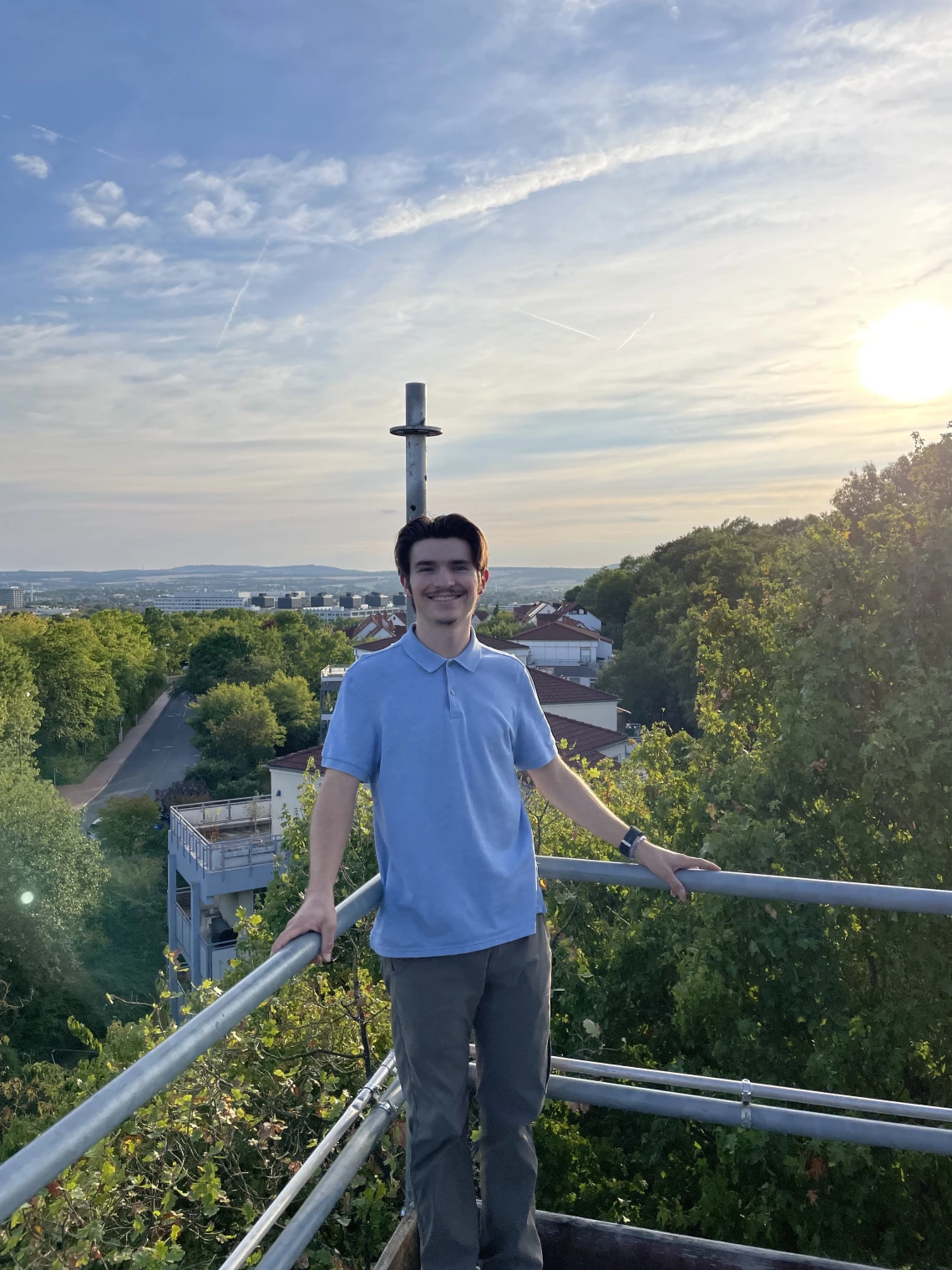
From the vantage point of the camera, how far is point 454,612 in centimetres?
206

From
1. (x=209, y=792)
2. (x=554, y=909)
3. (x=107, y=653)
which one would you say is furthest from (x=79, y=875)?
(x=107, y=653)

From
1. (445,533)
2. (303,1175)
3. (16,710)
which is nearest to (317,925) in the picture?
(303,1175)

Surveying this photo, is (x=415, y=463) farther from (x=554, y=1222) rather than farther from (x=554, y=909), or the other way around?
(x=554, y=909)

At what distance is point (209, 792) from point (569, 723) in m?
18.6

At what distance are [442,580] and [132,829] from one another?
1330 inches

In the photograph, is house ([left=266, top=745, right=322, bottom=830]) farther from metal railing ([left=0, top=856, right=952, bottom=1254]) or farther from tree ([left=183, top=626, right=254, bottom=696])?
tree ([left=183, top=626, right=254, bottom=696])

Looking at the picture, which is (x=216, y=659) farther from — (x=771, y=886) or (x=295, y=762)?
(x=771, y=886)

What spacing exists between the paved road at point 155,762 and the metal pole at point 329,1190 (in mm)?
37086

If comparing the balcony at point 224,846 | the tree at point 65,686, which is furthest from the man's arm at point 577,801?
the tree at point 65,686

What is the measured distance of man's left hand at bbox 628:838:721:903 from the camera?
206 centimetres

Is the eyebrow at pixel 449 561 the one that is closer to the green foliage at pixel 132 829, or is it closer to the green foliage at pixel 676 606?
the green foliage at pixel 676 606

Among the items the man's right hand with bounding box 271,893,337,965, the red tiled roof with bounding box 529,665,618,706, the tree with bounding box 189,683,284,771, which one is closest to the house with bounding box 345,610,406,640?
the tree with bounding box 189,683,284,771

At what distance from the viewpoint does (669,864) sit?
6.81ft

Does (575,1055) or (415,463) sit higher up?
(415,463)
